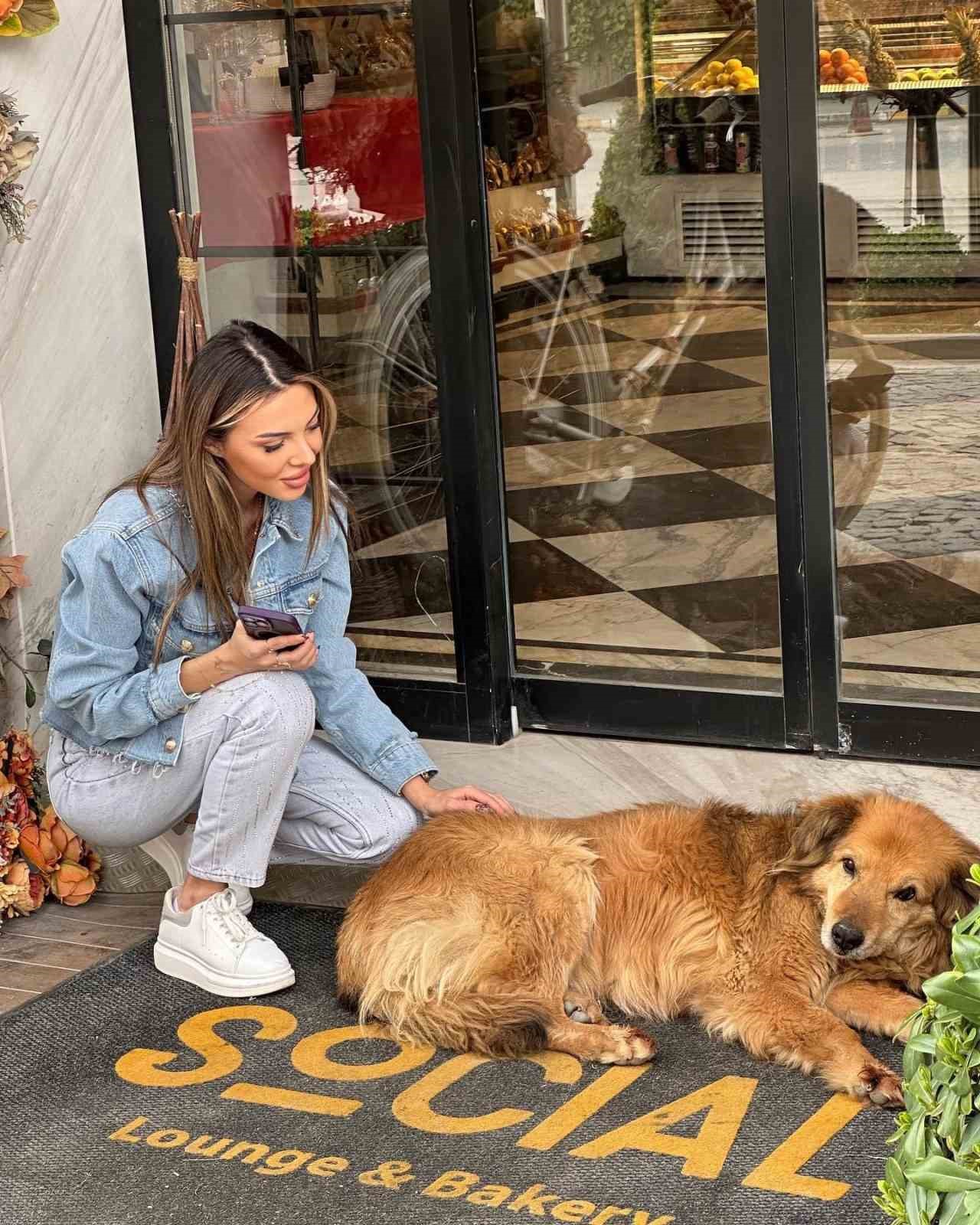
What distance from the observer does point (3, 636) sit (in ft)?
14.1

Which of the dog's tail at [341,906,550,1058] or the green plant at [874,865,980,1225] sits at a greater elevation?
the green plant at [874,865,980,1225]

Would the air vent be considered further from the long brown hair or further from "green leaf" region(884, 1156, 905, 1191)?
"green leaf" region(884, 1156, 905, 1191)

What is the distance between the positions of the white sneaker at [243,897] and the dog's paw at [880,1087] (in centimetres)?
139

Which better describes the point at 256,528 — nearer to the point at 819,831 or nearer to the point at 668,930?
the point at 668,930

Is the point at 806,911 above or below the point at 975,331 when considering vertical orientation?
below

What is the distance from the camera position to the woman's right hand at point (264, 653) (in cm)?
325

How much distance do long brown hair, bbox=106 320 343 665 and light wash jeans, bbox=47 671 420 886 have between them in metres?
0.23

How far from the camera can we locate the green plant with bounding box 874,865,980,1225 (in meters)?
1.66

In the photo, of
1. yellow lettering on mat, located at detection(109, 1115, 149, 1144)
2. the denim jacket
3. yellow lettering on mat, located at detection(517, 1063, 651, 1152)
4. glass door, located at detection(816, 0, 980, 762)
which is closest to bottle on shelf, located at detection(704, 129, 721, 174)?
glass door, located at detection(816, 0, 980, 762)

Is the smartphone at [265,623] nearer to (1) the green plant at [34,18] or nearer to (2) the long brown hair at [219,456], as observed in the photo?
(2) the long brown hair at [219,456]

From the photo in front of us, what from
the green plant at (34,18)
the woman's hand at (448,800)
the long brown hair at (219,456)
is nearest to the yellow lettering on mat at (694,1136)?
the woman's hand at (448,800)

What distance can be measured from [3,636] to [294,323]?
3.86ft

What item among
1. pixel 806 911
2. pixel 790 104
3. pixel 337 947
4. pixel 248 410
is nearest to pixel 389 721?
pixel 337 947

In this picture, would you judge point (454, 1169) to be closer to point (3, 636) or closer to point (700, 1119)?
point (700, 1119)
